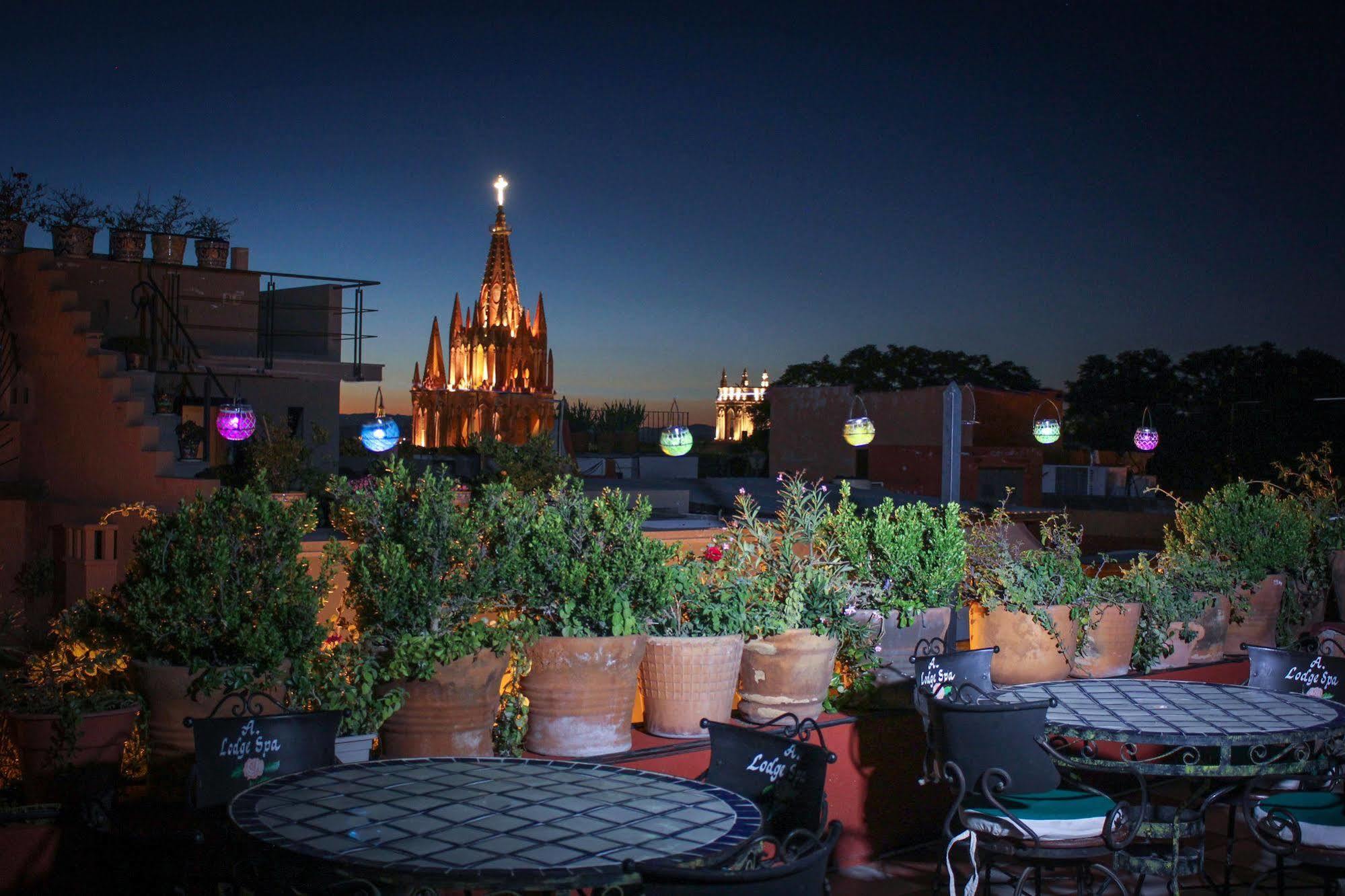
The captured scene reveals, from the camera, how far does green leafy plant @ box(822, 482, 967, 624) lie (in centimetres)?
591

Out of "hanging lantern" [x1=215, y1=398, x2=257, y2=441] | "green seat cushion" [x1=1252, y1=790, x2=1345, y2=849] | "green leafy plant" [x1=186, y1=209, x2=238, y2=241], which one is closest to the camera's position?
"green seat cushion" [x1=1252, y1=790, x2=1345, y2=849]

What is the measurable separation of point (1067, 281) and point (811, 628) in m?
27.6

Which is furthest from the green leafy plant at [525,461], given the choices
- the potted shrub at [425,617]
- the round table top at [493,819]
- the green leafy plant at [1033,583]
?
the round table top at [493,819]

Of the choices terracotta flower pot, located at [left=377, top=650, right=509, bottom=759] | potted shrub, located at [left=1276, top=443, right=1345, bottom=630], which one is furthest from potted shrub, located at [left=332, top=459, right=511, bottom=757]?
potted shrub, located at [left=1276, top=443, right=1345, bottom=630]

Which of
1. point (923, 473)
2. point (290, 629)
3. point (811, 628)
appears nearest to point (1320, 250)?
point (923, 473)

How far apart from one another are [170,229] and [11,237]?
2.28 m

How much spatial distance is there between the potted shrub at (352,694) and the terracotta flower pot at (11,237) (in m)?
10.5

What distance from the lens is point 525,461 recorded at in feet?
47.3

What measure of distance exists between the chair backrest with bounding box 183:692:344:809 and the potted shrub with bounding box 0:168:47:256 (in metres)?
11.1

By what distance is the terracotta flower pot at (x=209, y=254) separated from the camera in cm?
1506

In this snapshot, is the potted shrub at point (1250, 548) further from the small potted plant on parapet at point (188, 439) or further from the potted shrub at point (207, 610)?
the small potted plant on parapet at point (188, 439)

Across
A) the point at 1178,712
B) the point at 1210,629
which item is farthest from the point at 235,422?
the point at 1178,712

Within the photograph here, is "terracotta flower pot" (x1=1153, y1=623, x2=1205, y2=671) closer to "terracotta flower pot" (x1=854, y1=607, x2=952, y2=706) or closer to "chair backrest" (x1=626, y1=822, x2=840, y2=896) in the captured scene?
"terracotta flower pot" (x1=854, y1=607, x2=952, y2=706)

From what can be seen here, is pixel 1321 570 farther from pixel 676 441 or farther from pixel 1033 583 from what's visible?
pixel 676 441
